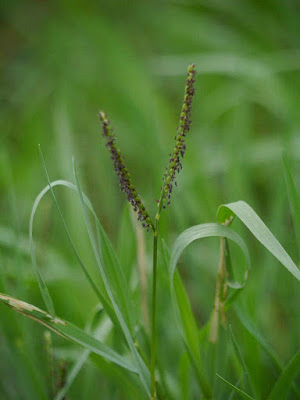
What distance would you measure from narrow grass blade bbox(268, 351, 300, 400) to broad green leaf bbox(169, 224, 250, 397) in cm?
12

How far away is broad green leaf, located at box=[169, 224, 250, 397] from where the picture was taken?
77cm

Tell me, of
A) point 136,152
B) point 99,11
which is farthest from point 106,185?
point 99,11

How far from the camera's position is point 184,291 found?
2.79 ft

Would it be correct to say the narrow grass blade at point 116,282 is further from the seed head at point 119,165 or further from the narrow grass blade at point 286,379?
the narrow grass blade at point 286,379

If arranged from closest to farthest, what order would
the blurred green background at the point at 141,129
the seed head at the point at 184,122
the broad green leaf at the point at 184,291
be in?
1. the seed head at the point at 184,122
2. the broad green leaf at the point at 184,291
3. the blurred green background at the point at 141,129

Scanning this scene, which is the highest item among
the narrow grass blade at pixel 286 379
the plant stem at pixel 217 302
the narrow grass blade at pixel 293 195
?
the narrow grass blade at pixel 293 195

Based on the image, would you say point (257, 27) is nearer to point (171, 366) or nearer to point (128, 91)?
point (128, 91)

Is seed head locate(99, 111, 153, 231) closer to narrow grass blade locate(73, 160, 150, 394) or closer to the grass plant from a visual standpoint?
the grass plant

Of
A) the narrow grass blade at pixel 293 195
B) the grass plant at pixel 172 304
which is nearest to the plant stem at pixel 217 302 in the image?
the grass plant at pixel 172 304

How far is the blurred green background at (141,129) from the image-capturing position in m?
1.22

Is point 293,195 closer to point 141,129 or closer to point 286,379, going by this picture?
point 286,379

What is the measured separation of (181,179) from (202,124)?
2.12 feet

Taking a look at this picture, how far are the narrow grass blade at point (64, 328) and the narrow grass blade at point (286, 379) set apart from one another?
0.76ft

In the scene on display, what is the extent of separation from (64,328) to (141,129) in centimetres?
116
